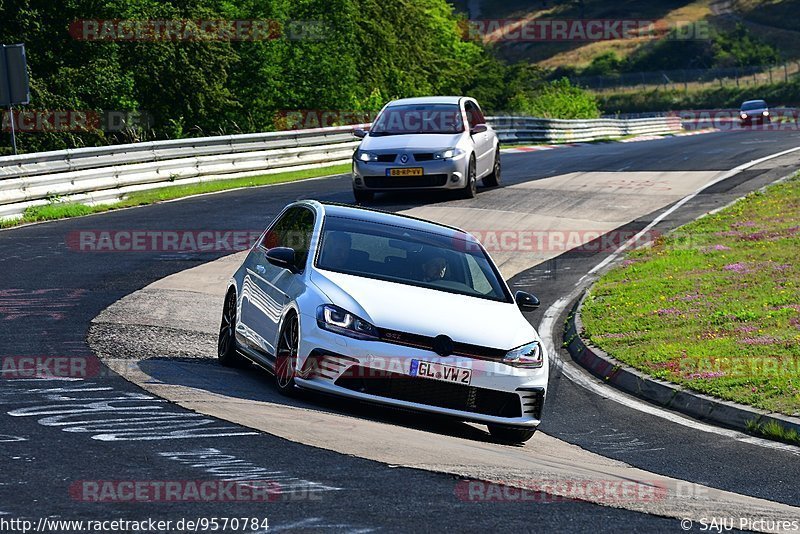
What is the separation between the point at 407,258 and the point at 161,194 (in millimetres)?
15879

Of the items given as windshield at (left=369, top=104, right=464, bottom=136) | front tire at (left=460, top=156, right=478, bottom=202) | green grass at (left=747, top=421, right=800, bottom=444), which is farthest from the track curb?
windshield at (left=369, top=104, right=464, bottom=136)

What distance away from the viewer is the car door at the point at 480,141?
23.8 meters

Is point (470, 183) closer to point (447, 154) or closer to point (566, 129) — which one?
point (447, 154)

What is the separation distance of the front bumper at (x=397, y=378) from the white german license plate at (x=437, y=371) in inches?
0.8

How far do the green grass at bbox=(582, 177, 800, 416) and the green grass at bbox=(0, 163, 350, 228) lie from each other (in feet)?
32.2

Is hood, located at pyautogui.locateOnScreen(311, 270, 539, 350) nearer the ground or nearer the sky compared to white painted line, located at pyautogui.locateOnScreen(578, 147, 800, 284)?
nearer the sky

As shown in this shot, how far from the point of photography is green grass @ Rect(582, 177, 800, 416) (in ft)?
37.8

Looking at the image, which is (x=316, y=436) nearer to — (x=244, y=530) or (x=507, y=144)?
(x=244, y=530)
